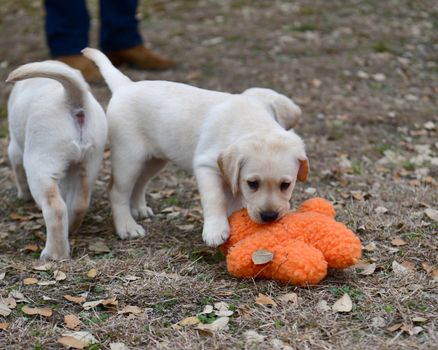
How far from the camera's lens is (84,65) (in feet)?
23.8

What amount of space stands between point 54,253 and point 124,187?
631mm

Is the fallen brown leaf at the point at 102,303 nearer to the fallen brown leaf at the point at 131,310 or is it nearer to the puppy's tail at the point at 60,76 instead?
the fallen brown leaf at the point at 131,310

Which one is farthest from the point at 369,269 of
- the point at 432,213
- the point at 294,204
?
the point at 294,204

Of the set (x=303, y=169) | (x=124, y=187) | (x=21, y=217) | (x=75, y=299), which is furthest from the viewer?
(x=21, y=217)

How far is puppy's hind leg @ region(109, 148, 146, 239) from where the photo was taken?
4.05 meters

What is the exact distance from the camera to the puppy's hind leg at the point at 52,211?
359 cm

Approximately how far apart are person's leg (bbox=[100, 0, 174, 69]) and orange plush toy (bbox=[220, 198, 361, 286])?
4709 mm

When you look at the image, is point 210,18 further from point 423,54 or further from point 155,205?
point 155,205

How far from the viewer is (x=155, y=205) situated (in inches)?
189

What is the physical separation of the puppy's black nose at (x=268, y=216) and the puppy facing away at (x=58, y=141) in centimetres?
103

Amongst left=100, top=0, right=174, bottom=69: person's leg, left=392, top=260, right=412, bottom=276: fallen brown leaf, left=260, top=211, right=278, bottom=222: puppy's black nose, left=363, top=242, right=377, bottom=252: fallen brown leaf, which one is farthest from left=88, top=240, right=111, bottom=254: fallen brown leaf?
left=100, top=0, right=174, bottom=69: person's leg

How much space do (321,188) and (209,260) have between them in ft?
4.84

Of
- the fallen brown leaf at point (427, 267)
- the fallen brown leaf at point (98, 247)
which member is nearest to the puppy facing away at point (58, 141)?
the fallen brown leaf at point (98, 247)

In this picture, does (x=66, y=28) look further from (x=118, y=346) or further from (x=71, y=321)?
(x=118, y=346)
